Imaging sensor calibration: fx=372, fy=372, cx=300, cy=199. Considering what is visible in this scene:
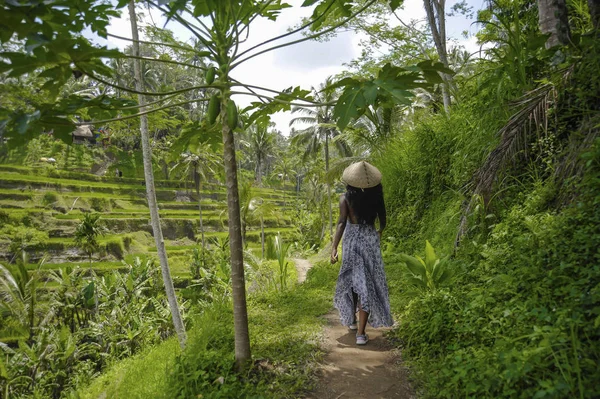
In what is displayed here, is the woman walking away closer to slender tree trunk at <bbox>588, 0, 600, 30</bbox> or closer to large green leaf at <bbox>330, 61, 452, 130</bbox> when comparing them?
large green leaf at <bbox>330, 61, 452, 130</bbox>

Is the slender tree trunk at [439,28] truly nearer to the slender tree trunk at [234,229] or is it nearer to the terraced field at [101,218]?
the slender tree trunk at [234,229]

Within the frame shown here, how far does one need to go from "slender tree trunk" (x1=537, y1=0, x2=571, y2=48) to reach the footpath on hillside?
347cm

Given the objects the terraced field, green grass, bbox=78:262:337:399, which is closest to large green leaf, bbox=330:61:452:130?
green grass, bbox=78:262:337:399

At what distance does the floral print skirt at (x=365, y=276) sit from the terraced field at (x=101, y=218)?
1331 cm

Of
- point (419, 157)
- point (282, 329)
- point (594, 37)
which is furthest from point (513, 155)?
point (419, 157)

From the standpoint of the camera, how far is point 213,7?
214 centimetres

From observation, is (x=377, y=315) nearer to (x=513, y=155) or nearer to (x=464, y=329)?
(x=464, y=329)

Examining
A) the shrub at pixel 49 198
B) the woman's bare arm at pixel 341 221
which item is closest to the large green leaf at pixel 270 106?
the woman's bare arm at pixel 341 221

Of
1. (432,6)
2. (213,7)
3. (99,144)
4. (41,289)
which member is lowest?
(41,289)

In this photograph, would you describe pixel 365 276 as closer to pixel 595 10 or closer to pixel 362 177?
pixel 362 177

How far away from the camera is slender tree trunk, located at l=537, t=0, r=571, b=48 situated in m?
3.77

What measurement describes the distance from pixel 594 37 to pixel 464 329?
281 centimetres

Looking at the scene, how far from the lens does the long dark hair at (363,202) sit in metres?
3.35

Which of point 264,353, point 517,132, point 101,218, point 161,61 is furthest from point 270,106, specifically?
point 101,218
